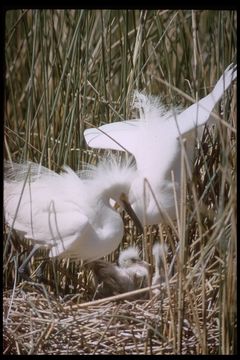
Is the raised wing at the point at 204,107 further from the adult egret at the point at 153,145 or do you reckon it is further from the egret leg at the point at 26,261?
the egret leg at the point at 26,261

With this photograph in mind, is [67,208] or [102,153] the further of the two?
[102,153]

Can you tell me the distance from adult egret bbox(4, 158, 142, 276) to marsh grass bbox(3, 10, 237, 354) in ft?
0.15

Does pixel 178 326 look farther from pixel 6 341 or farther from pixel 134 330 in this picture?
pixel 6 341

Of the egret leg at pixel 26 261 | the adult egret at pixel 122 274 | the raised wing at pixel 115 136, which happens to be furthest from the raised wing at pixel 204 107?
the egret leg at pixel 26 261

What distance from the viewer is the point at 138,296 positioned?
6.35ft

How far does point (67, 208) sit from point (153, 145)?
248mm

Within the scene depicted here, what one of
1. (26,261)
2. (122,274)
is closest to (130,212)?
(122,274)

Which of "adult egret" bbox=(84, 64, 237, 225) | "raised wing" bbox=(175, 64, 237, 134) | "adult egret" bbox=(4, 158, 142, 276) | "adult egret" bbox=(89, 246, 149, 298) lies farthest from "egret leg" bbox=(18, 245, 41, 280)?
"raised wing" bbox=(175, 64, 237, 134)

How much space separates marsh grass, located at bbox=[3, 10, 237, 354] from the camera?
1.81 m

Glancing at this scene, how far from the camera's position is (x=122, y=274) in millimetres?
1976

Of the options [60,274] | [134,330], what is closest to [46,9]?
[60,274]

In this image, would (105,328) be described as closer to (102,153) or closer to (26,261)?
(26,261)

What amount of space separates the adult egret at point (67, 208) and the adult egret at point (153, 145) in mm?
40

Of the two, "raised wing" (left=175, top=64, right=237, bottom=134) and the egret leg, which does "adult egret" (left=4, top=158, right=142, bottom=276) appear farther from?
"raised wing" (left=175, top=64, right=237, bottom=134)
